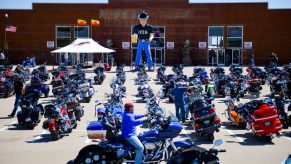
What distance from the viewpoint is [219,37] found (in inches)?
2060

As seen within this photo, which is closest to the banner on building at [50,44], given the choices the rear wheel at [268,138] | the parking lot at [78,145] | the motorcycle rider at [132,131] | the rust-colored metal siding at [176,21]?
the rust-colored metal siding at [176,21]

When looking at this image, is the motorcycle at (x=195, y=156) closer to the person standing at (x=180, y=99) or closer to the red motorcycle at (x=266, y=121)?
the red motorcycle at (x=266, y=121)

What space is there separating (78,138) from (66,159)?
8.51 ft

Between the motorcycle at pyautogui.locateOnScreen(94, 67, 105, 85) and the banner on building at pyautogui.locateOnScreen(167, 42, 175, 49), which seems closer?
the motorcycle at pyautogui.locateOnScreen(94, 67, 105, 85)

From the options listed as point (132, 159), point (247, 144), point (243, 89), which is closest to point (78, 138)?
point (132, 159)

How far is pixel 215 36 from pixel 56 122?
41.1 metres

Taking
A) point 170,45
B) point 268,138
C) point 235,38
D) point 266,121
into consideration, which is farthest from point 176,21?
point 266,121

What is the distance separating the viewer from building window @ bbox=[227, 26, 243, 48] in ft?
171

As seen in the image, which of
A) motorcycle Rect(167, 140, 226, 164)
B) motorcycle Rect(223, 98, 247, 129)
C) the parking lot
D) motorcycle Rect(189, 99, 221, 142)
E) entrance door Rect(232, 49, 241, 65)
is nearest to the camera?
motorcycle Rect(167, 140, 226, 164)

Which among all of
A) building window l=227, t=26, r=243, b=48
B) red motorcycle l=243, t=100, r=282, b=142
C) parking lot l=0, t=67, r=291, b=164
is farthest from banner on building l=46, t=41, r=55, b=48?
red motorcycle l=243, t=100, r=282, b=142

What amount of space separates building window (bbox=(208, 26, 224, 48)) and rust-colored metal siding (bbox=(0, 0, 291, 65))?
47 centimetres

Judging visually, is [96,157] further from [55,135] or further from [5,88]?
[5,88]

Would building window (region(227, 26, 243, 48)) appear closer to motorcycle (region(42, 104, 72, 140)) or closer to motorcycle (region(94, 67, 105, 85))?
motorcycle (region(94, 67, 105, 85))

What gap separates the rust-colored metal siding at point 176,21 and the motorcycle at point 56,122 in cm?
3813
